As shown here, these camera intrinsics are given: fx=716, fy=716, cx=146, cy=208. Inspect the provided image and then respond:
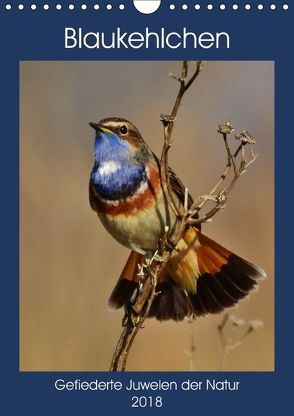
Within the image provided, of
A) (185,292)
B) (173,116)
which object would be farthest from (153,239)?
(173,116)

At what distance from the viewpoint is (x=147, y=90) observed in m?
4.95

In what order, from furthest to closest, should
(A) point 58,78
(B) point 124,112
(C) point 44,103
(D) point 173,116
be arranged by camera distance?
(B) point 124,112, (C) point 44,103, (A) point 58,78, (D) point 173,116

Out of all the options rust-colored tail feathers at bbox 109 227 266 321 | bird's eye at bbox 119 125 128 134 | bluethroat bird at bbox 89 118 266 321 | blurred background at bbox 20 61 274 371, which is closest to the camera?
bluethroat bird at bbox 89 118 266 321

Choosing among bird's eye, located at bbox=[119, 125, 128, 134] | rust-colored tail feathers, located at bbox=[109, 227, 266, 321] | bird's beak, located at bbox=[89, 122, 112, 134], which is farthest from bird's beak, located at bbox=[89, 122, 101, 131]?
rust-colored tail feathers, located at bbox=[109, 227, 266, 321]

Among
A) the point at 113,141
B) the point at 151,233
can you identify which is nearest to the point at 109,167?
the point at 113,141

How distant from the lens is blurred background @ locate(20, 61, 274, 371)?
4.35 metres

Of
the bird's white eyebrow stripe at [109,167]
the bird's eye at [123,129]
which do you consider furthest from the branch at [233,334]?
Answer: the bird's eye at [123,129]

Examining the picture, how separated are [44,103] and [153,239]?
138 cm

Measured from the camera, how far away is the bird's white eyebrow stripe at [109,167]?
3758 mm

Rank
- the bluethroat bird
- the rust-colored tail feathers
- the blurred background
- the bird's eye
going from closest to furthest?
the bluethroat bird, the bird's eye, the rust-colored tail feathers, the blurred background

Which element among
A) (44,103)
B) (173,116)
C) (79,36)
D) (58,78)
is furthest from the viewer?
(44,103)

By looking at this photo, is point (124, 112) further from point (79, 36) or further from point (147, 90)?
point (79, 36)

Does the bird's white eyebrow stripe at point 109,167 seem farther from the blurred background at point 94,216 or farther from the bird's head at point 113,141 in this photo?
the blurred background at point 94,216

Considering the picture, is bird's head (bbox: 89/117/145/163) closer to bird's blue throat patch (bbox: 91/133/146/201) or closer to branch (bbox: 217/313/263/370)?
bird's blue throat patch (bbox: 91/133/146/201)
